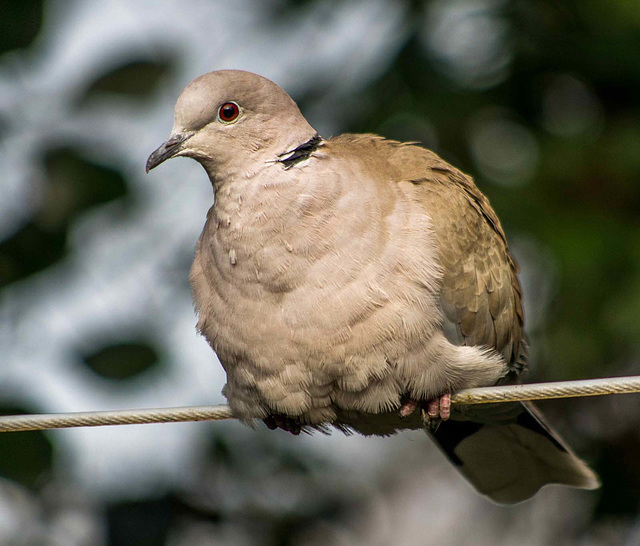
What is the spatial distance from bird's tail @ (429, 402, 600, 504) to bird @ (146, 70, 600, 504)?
40 cm

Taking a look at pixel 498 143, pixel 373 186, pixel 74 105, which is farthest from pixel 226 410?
pixel 498 143

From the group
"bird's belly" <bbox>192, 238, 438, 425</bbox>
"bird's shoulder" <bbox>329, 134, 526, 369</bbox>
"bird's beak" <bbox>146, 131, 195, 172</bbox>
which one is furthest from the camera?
"bird's shoulder" <bbox>329, 134, 526, 369</bbox>

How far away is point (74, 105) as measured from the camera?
11.3 ft

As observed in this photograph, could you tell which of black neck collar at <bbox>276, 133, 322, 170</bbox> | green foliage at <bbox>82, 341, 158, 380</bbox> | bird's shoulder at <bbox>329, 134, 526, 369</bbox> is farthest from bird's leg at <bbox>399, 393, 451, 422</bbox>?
green foliage at <bbox>82, 341, 158, 380</bbox>

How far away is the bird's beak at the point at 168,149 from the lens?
279cm

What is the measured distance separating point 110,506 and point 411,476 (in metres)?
3.85

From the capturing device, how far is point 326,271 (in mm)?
2664

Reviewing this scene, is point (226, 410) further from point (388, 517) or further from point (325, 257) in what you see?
point (388, 517)

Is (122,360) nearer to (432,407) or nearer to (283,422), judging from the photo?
(283,422)

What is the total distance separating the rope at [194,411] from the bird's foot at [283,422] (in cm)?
50

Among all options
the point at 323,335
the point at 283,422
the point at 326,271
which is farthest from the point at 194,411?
the point at 283,422

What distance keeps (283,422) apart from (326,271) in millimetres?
644

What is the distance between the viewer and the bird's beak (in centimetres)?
279

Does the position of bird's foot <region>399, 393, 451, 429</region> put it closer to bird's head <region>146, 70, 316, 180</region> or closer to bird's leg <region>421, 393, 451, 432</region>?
bird's leg <region>421, 393, 451, 432</region>
